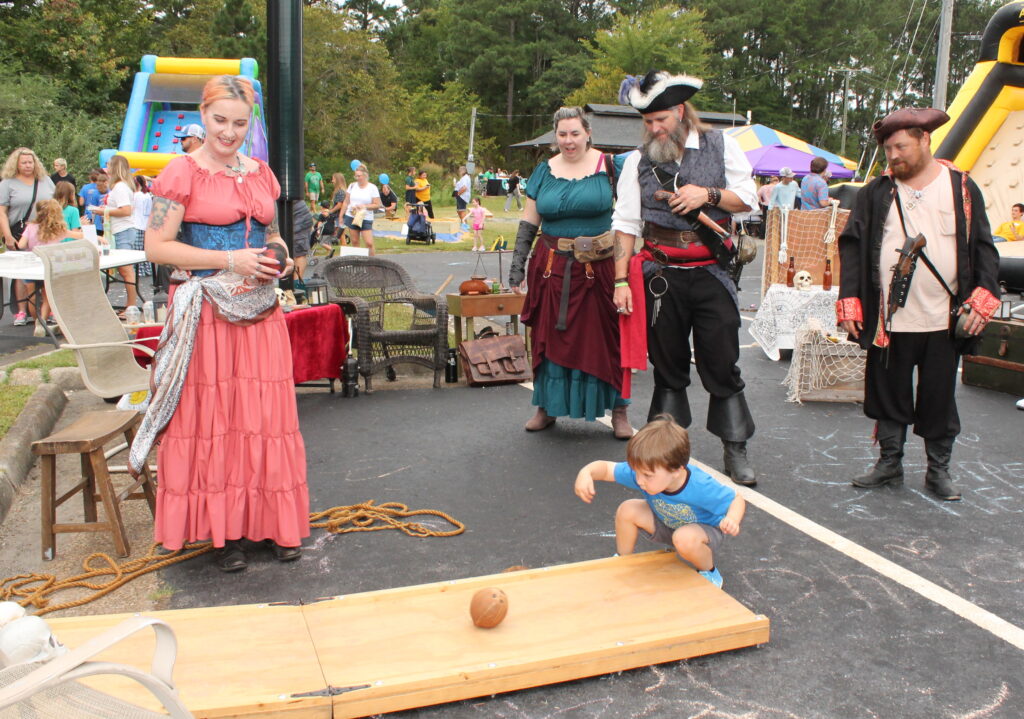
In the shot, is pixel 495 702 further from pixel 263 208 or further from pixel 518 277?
pixel 518 277

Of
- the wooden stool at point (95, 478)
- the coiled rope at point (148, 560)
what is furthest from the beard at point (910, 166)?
the wooden stool at point (95, 478)

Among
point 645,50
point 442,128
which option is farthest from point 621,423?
point 645,50

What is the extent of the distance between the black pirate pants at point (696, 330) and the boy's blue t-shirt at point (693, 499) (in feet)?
5.04

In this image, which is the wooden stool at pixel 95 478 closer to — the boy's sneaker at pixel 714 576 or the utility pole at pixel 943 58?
the boy's sneaker at pixel 714 576

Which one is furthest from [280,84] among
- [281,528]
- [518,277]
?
[281,528]

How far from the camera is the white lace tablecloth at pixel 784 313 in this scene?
314 inches

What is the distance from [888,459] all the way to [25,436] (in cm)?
491

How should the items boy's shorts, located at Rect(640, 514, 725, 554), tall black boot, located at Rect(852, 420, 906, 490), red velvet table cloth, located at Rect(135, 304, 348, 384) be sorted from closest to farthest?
boy's shorts, located at Rect(640, 514, 725, 554), tall black boot, located at Rect(852, 420, 906, 490), red velvet table cloth, located at Rect(135, 304, 348, 384)

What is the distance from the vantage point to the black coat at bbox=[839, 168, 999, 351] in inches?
175

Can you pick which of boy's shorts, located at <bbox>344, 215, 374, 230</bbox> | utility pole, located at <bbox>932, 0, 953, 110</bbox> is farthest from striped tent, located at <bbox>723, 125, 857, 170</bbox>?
boy's shorts, located at <bbox>344, 215, 374, 230</bbox>

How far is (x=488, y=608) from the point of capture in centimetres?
298

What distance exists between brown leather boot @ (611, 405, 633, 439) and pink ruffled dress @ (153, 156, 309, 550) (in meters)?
2.48

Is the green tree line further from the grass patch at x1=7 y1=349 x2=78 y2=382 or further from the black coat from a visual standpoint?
the black coat

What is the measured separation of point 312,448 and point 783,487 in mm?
2785
